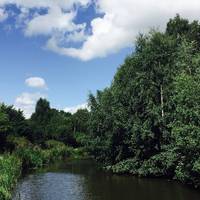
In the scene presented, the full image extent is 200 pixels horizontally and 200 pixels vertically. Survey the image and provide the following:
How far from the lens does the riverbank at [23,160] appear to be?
34378 mm

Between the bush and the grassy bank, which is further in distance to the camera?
the bush

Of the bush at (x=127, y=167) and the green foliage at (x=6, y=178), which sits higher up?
the bush at (x=127, y=167)

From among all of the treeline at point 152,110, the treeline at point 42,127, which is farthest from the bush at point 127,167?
the treeline at point 42,127

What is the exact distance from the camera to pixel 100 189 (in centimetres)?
3881

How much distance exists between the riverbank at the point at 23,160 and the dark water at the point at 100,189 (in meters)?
1.14

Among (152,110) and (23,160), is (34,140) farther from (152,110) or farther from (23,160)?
(152,110)

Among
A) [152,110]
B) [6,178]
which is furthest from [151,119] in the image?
[6,178]

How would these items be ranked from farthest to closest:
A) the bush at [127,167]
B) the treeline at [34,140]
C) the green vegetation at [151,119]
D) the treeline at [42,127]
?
1. the treeline at [42,127]
2. the bush at [127,167]
3. the treeline at [34,140]
4. the green vegetation at [151,119]

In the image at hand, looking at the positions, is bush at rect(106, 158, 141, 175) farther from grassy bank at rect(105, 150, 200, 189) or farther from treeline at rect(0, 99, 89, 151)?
treeline at rect(0, 99, 89, 151)

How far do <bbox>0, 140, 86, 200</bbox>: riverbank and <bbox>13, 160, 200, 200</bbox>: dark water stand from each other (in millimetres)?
1138

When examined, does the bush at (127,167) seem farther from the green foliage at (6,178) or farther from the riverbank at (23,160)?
the green foliage at (6,178)

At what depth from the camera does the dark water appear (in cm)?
3434

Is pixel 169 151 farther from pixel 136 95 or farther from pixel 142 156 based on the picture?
pixel 136 95

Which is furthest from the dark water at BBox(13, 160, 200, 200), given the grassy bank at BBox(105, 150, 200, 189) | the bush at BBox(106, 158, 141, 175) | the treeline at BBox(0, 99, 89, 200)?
the treeline at BBox(0, 99, 89, 200)
